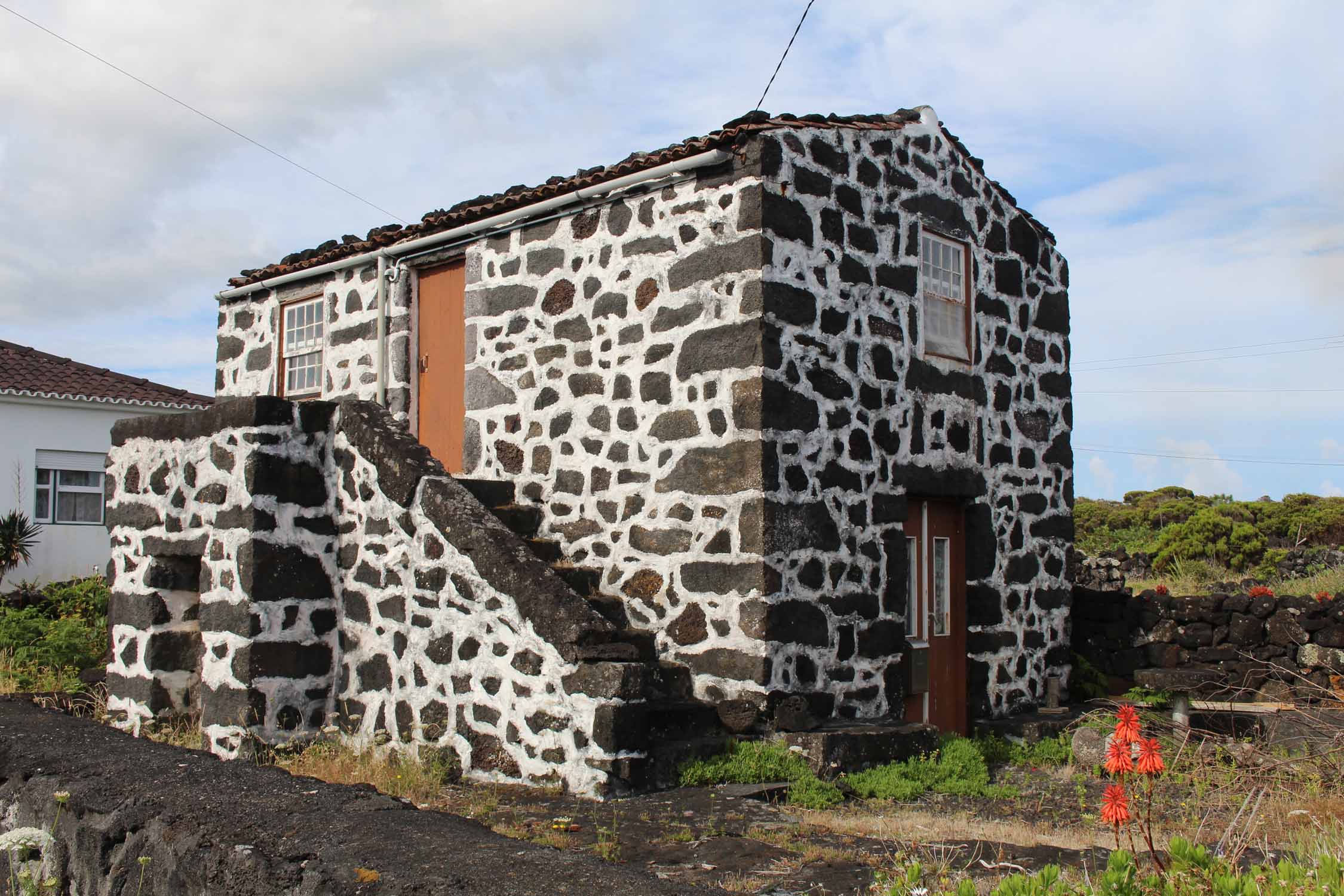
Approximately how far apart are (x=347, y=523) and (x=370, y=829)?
4.78m

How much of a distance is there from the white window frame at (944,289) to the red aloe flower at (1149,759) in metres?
6.66

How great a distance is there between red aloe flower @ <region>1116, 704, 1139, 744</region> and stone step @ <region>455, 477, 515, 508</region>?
641 centimetres

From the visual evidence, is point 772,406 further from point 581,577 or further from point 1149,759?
point 1149,759

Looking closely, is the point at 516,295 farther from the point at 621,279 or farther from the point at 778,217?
the point at 778,217

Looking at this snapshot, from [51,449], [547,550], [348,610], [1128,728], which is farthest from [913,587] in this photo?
[51,449]

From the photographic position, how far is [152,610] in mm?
9445

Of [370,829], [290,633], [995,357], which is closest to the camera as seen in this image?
[370,829]

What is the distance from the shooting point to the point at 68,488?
2202 centimetres

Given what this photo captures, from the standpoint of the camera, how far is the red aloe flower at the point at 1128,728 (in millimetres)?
3760

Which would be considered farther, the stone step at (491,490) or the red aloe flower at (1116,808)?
the stone step at (491,490)

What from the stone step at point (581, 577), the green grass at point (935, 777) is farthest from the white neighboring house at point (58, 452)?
the green grass at point (935, 777)

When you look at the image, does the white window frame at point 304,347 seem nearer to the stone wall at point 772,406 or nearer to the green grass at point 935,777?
the stone wall at point 772,406

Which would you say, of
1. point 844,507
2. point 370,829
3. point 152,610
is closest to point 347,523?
point 152,610

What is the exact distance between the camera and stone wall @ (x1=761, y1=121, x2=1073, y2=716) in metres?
8.78
